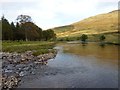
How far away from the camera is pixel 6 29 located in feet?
286

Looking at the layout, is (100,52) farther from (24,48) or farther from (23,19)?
(23,19)

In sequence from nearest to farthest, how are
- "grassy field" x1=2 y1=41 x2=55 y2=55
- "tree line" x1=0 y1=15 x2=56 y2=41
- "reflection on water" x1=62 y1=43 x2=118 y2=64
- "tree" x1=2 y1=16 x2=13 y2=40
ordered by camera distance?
1. "reflection on water" x1=62 y1=43 x2=118 y2=64
2. "grassy field" x1=2 y1=41 x2=55 y2=55
3. "tree" x1=2 y1=16 x2=13 y2=40
4. "tree line" x1=0 y1=15 x2=56 y2=41

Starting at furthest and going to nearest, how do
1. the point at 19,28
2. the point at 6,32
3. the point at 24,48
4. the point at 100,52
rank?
the point at 19,28
the point at 6,32
the point at 24,48
the point at 100,52

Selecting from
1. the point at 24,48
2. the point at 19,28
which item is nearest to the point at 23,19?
the point at 19,28

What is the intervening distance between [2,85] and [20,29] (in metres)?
76.2

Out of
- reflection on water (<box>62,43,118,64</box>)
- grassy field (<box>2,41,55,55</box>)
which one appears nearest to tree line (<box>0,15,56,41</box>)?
grassy field (<box>2,41,55,55</box>)

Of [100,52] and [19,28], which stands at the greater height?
[19,28]

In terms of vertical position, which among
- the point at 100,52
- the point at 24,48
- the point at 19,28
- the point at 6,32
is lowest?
the point at 100,52

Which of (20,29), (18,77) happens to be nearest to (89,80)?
(18,77)

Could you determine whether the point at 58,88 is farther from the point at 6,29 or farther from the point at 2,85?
the point at 6,29

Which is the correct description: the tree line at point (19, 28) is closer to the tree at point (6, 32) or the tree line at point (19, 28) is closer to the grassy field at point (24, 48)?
the tree at point (6, 32)

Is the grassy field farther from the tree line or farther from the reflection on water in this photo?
the tree line

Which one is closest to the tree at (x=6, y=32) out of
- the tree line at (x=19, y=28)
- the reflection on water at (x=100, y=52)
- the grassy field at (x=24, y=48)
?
the tree line at (x=19, y=28)

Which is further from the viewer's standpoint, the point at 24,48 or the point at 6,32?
the point at 6,32
